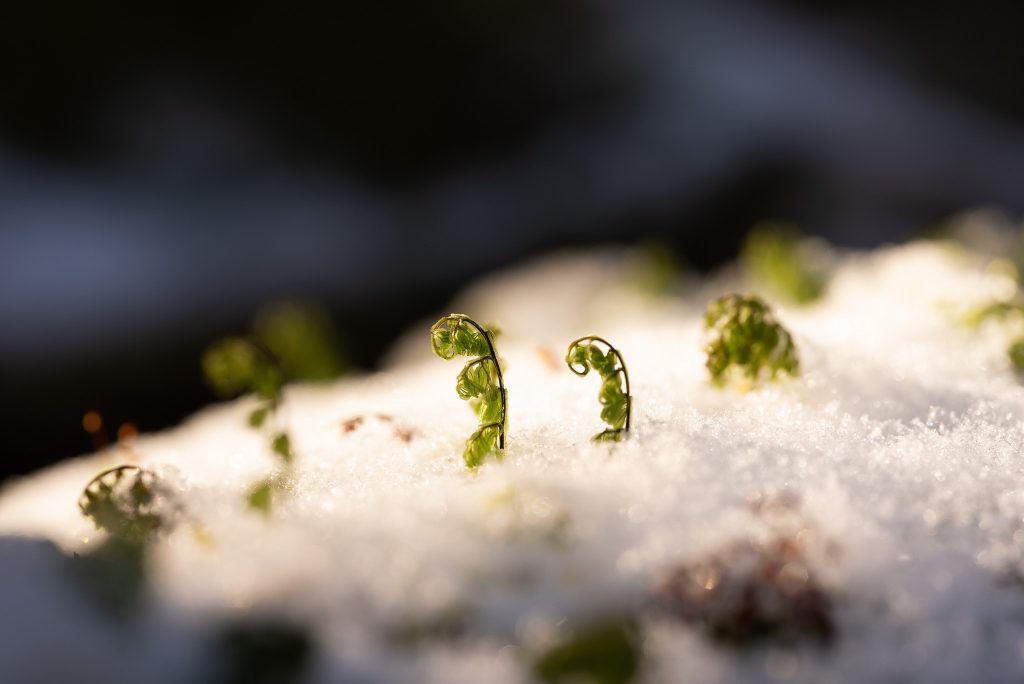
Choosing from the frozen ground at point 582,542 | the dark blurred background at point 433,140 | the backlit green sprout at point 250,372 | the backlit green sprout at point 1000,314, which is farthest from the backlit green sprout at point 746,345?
the dark blurred background at point 433,140

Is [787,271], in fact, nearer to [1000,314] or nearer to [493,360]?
[1000,314]

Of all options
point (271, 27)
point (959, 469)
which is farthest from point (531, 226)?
point (959, 469)

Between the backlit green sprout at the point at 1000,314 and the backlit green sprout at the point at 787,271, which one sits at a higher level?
the backlit green sprout at the point at 787,271

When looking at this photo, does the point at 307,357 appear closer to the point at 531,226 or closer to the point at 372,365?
the point at 372,365

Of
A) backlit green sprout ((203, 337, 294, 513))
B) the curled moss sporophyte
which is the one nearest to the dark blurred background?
backlit green sprout ((203, 337, 294, 513))

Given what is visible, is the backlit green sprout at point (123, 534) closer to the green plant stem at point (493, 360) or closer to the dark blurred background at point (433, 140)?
the green plant stem at point (493, 360)

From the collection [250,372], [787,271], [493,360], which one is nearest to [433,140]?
[787,271]
